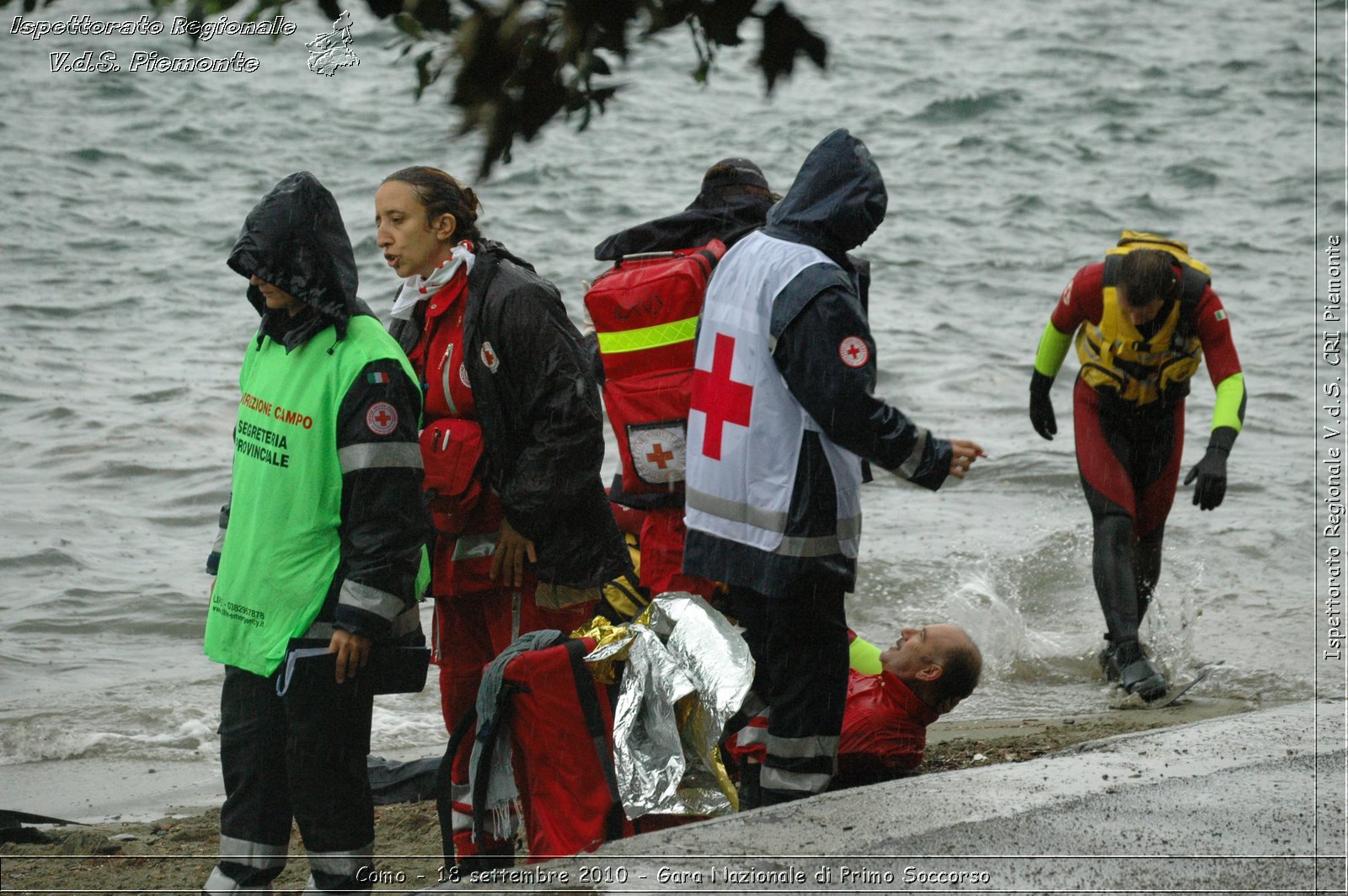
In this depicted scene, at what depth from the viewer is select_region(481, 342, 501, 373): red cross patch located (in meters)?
4.50

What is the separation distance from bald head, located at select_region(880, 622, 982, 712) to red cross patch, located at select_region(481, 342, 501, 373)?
1.61 meters

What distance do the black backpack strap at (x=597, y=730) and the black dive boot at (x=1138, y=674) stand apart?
131 inches

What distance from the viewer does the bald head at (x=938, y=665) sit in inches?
193

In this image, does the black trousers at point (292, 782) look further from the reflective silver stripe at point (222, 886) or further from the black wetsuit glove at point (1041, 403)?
the black wetsuit glove at point (1041, 403)

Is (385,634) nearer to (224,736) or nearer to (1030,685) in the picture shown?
(224,736)

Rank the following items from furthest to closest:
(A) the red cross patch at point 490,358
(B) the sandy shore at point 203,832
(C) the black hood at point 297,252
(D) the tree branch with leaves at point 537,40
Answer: (B) the sandy shore at point 203,832 < (A) the red cross patch at point 490,358 < (C) the black hood at point 297,252 < (D) the tree branch with leaves at point 537,40

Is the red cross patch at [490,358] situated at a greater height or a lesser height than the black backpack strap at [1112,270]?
lesser

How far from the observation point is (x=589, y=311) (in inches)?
193

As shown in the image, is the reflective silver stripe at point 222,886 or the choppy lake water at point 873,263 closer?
the reflective silver stripe at point 222,886

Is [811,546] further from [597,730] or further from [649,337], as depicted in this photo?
[649,337]

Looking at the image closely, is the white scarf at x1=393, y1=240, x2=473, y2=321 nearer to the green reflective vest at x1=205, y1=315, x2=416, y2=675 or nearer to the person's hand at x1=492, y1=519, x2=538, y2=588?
the green reflective vest at x1=205, y1=315, x2=416, y2=675

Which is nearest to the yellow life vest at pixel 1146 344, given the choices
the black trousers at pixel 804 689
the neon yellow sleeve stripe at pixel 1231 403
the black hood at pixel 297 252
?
the neon yellow sleeve stripe at pixel 1231 403

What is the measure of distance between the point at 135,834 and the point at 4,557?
438cm

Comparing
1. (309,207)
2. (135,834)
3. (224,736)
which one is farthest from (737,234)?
(135,834)
